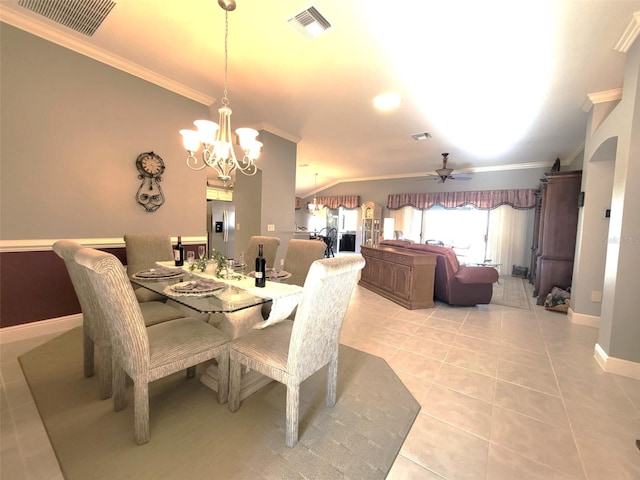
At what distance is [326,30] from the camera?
88.7 inches

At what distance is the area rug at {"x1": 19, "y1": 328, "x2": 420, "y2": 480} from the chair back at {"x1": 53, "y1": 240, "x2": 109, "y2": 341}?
0.47 metres

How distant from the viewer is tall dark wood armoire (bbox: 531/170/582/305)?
3986 mm

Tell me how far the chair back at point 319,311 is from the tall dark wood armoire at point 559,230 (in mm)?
4330

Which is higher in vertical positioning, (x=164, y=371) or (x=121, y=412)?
(x=164, y=371)

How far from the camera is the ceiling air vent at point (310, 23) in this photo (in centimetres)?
208

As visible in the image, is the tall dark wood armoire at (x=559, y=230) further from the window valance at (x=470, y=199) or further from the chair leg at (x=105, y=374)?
the chair leg at (x=105, y=374)

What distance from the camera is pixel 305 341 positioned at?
4.41 ft

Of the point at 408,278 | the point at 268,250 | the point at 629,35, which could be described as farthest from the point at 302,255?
the point at 629,35

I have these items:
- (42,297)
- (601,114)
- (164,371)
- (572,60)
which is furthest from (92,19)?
(601,114)

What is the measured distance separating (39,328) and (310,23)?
12.7 ft

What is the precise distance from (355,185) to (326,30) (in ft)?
23.7

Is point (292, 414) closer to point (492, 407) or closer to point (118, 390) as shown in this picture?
point (118, 390)

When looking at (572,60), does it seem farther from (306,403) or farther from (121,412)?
(121,412)

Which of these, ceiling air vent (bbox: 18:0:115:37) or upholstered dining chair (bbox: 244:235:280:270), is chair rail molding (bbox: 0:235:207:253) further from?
ceiling air vent (bbox: 18:0:115:37)
